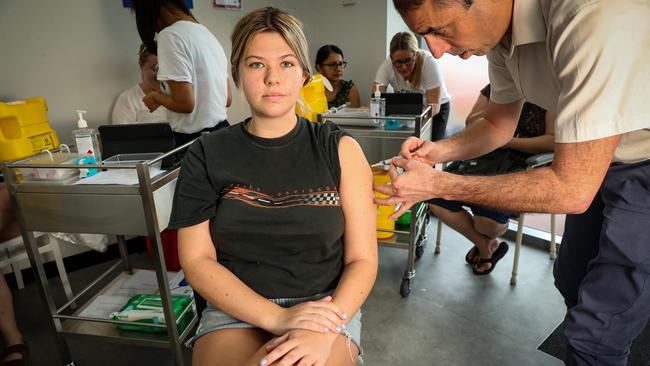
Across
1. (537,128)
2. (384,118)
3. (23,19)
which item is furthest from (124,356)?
(537,128)

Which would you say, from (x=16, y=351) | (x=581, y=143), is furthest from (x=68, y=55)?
(x=581, y=143)

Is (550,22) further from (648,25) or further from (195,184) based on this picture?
(195,184)

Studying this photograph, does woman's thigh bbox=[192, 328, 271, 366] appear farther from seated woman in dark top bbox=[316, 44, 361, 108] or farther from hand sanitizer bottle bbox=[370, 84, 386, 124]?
seated woman in dark top bbox=[316, 44, 361, 108]

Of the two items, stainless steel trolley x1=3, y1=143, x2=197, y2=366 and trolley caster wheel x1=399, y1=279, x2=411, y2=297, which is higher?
stainless steel trolley x1=3, y1=143, x2=197, y2=366

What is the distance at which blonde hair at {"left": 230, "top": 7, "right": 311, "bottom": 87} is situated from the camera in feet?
3.79

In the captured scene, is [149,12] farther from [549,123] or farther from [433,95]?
[549,123]

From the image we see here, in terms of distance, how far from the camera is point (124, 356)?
191 cm

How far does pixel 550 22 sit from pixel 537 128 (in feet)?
5.07

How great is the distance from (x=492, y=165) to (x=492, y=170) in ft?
0.11

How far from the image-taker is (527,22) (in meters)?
1.01

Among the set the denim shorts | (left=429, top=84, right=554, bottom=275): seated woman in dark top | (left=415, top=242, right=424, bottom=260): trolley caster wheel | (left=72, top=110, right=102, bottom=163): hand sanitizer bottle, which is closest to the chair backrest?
(left=72, top=110, right=102, bottom=163): hand sanitizer bottle

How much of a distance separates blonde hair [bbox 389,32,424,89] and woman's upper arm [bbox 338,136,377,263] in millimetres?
1963

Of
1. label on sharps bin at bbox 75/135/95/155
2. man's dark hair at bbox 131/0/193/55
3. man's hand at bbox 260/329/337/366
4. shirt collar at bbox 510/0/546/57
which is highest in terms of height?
man's dark hair at bbox 131/0/193/55

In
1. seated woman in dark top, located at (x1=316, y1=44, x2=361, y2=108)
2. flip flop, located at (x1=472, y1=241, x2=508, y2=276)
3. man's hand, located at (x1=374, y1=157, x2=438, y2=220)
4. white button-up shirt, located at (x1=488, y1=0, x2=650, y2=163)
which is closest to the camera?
white button-up shirt, located at (x1=488, y1=0, x2=650, y2=163)
